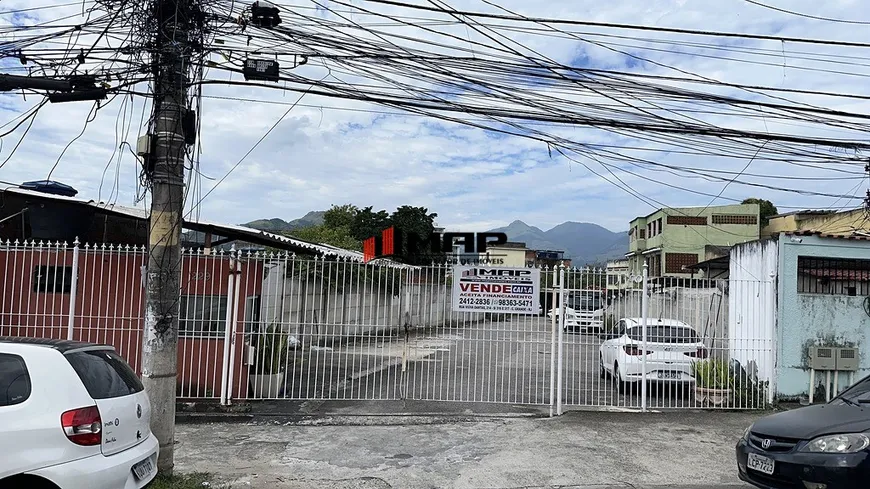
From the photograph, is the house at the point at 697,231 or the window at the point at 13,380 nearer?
the window at the point at 13,380

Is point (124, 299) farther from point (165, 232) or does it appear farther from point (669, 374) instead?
point (669, 374)

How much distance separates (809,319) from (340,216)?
37841mm

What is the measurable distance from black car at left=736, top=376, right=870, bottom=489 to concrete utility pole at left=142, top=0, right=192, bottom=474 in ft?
17.2


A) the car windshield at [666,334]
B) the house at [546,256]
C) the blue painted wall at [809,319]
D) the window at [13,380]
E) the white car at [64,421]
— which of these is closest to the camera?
the white car at [64,421]

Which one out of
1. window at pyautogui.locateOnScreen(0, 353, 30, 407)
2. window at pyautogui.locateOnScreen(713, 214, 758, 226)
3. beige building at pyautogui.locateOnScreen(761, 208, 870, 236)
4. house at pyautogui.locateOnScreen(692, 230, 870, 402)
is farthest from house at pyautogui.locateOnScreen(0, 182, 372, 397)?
window at pyautogui.locateOnScreen(713, 214, 758, 226)

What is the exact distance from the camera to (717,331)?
11.8m

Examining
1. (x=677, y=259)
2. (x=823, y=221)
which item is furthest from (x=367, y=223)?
(x=823, y=221)

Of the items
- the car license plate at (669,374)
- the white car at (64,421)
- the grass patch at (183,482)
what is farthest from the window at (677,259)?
the white car at (64,421)

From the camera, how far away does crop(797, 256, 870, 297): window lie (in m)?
9.91

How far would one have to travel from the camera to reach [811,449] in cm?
491

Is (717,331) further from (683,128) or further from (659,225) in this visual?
(659,225)

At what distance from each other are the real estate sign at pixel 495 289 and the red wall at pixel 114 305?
326 centimetres

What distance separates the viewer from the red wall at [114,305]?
361 inches

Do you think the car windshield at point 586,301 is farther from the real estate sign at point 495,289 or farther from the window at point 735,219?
the window at point 735,219
